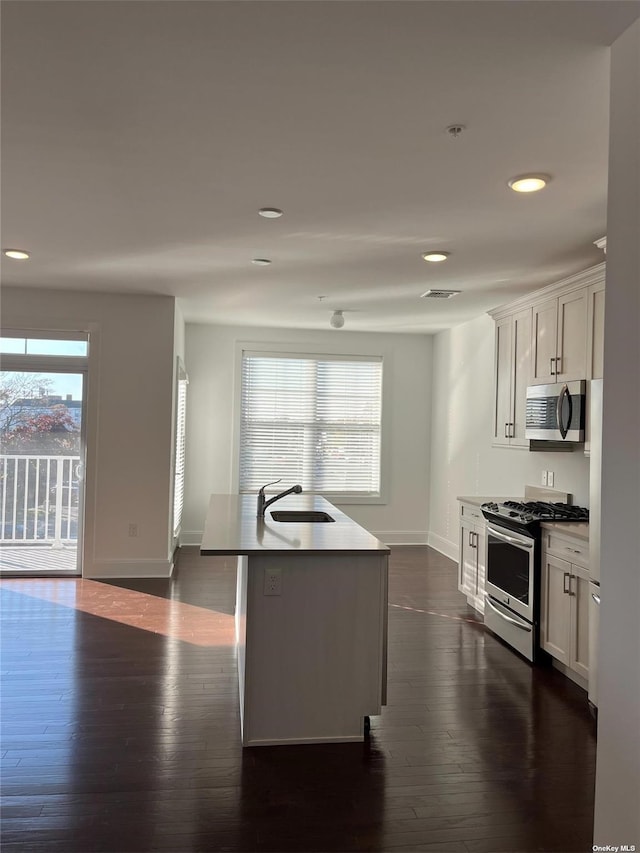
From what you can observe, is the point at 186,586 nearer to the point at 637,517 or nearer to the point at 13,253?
the point at 13,253

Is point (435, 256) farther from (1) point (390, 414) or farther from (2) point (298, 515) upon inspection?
(1) point (390, 414)

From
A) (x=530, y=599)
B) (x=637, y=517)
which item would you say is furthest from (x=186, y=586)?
(x=637, y=517)

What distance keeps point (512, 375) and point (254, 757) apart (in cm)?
353

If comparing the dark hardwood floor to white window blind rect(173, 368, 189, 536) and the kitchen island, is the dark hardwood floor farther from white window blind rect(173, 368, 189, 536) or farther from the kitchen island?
white window blind rect(173, 368, 189, 536)

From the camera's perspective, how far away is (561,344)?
4.36 metres

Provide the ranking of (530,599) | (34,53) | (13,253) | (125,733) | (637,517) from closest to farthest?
(637,517) < (34,53) < (125,733) < (530,599) < (13,253)

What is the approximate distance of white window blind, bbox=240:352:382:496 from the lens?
752 centimetres

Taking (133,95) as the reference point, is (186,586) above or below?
below

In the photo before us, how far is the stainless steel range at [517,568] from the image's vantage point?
155 inches

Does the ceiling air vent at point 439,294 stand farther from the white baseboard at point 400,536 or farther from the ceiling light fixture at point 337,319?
the white baseboard at point 400,536

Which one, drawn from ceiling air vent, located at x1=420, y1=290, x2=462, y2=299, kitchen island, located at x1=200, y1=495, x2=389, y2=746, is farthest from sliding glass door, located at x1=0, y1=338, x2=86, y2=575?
kitchen island, located at x1=200, y1=495, x2=389, y2=746

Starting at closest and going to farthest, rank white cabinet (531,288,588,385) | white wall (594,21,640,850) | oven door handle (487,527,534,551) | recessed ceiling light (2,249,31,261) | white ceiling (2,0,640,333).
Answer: white wall (594,21,640,850) → white ceiling (2,0,640,333) → oven door handle (487,527,534,551) → white cabinet (531,288,588,385) → recessed ceiling light (2,249,31,261)

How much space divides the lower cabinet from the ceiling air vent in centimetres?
236

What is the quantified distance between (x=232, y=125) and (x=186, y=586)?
13.5 feet
